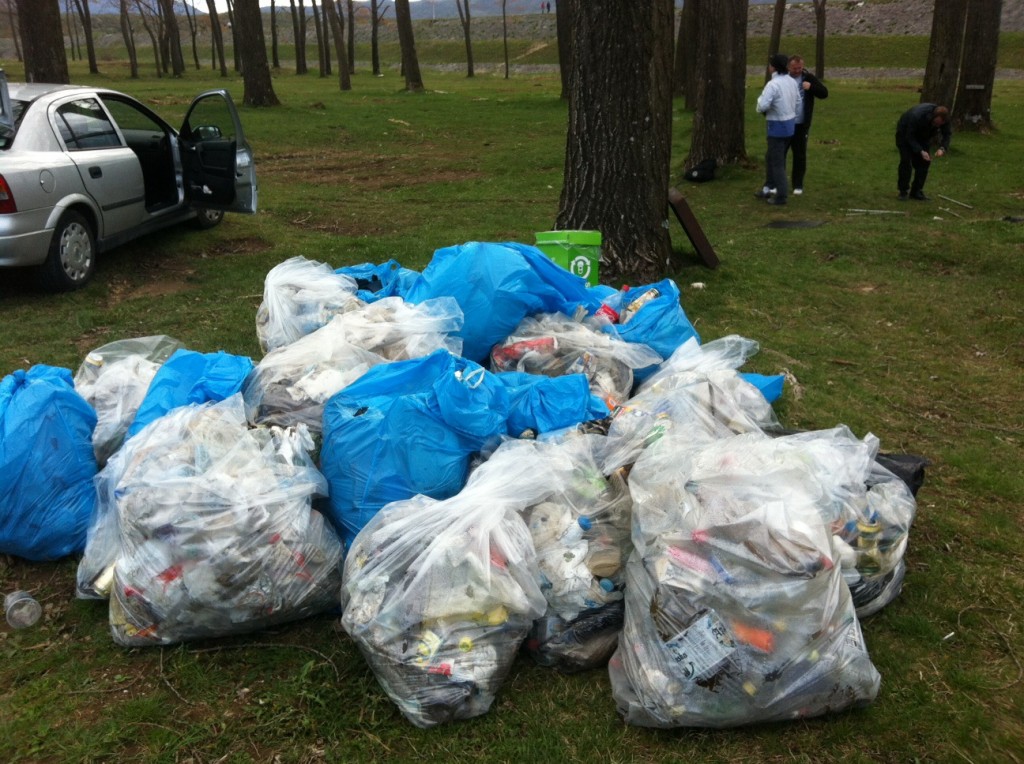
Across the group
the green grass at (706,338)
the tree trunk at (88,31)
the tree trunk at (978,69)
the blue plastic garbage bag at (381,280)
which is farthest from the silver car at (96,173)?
the tree trunk at (88,31)

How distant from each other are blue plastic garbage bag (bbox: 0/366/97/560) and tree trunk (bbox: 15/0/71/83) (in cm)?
773

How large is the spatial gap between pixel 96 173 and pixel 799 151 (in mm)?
7757

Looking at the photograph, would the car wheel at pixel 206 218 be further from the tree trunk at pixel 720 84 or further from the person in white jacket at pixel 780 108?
the tree trunk at pixel 720 84

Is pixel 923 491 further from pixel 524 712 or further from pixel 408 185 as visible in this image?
pixel 408 185

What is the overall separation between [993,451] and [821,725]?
223 centimetres

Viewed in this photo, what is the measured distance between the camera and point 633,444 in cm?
281

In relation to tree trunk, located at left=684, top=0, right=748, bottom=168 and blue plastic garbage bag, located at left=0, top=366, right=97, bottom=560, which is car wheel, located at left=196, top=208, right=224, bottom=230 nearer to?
blue plastic garbage bag, located at left=0, top=366, right=97, bottom=560

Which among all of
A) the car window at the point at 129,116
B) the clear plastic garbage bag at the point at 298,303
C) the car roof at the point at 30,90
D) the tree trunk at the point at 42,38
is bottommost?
the clear plastic garbage bag at the point at 298,303

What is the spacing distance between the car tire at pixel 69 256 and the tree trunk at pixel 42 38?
4.39m

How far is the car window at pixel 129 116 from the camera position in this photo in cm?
693

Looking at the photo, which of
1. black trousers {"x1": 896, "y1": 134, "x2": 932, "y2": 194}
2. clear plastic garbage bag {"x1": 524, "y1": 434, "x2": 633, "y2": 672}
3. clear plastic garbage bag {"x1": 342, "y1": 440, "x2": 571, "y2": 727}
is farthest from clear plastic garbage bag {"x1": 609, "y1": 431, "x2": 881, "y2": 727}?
black trousers {"x1": 896, "y1": 134, "x2": 932, "y2": 194}

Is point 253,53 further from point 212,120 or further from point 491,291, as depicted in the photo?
point 491,291

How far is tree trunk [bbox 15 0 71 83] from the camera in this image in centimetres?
900

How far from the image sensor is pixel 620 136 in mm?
5719
